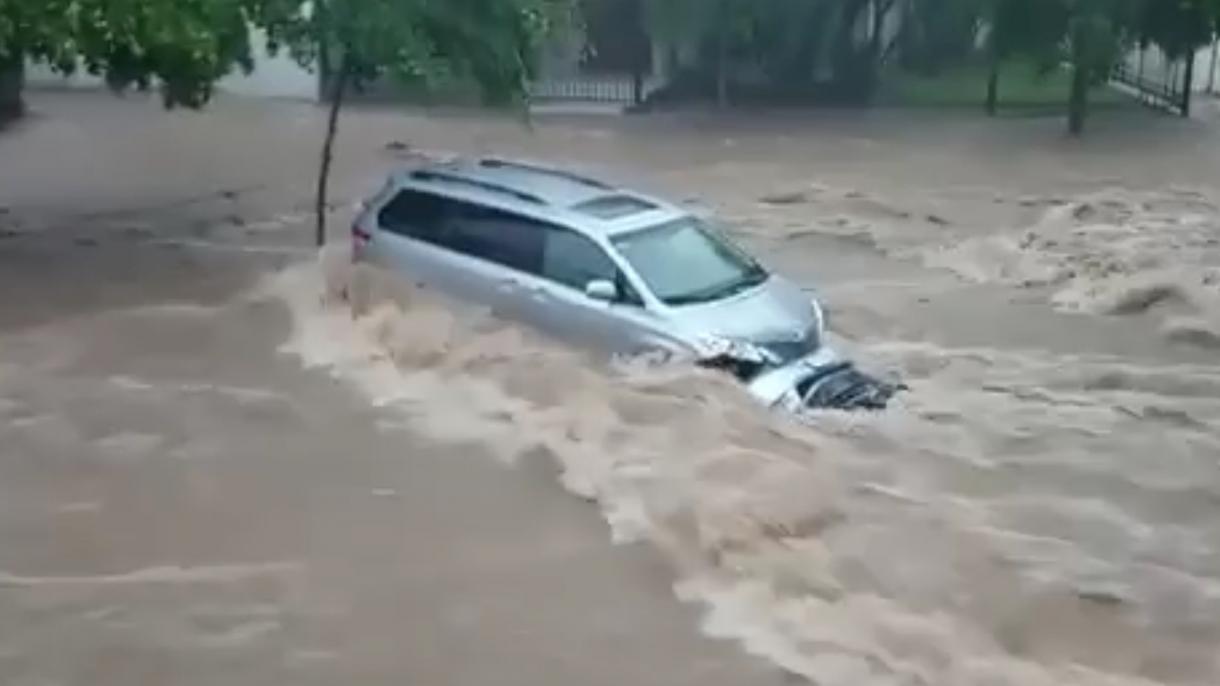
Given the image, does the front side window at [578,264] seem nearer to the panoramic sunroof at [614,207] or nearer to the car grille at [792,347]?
the panoramic sunroof at [614,207]

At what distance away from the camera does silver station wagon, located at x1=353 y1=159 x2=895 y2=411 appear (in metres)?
12.2

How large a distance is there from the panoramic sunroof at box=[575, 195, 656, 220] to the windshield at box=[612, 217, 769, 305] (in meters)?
0.27

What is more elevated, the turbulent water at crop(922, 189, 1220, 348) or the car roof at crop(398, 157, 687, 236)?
the car roof at crop(398, 157, 687, 236)

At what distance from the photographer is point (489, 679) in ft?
25.8

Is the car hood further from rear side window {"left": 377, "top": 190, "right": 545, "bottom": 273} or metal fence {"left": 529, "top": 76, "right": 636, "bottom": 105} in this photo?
metal fence {"left": 529, "top": 76, "right": 636, "bottom": 105}

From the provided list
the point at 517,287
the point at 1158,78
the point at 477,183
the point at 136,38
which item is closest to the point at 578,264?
the point at 517,287

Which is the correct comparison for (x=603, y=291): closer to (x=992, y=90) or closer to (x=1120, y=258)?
(x=1120, y=258)

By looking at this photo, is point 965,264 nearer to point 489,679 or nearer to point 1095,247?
point 1095,247

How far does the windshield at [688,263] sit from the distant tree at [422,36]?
16.7 feet

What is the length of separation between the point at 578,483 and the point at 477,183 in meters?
3.88

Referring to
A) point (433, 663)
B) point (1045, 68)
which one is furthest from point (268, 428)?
point (1045, 68)

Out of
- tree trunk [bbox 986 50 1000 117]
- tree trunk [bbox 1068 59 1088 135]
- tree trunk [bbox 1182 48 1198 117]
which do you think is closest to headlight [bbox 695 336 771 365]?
tree trunk [bbox 1068 59 1088 135]

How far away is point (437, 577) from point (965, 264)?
11.7 metres

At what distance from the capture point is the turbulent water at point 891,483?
8.50 metres
